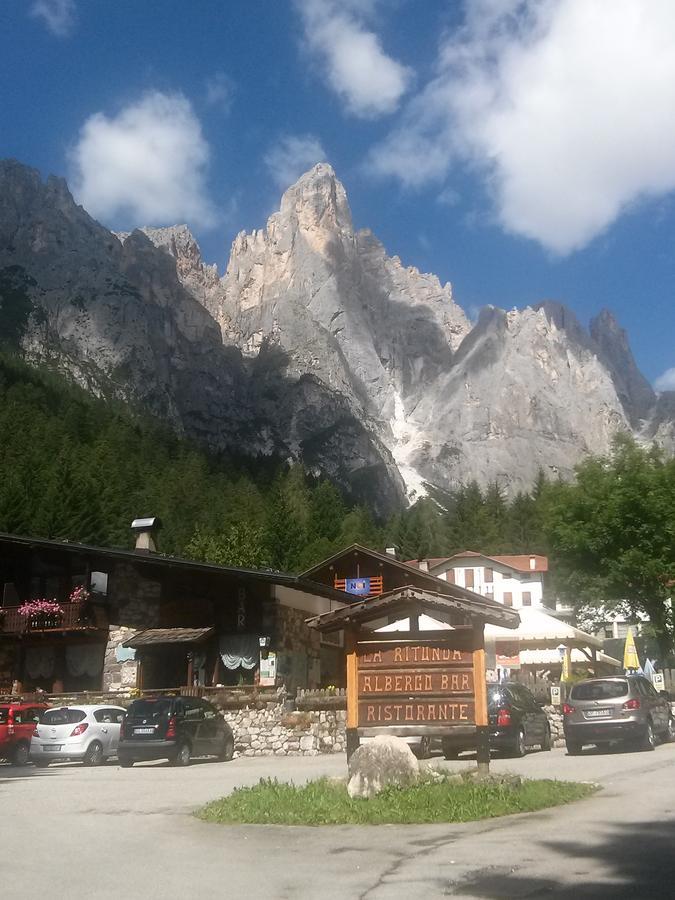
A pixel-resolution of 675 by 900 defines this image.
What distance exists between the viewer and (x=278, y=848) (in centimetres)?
886

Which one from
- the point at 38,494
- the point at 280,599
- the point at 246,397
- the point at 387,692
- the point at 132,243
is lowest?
the point at 387,692

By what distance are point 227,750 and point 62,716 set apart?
13.7 feet

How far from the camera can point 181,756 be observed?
2036 centimetres

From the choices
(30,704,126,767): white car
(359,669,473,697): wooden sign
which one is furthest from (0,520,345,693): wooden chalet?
(359,669,473,697): wooden sign

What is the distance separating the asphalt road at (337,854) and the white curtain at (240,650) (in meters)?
16.6

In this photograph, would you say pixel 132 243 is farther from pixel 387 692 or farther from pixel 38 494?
pixel 387 692

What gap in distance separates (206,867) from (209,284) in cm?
19307

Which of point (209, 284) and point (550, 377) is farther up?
point (209, 284)

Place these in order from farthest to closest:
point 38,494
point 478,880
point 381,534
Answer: point 381,534 < point 38,494 < point 478,880

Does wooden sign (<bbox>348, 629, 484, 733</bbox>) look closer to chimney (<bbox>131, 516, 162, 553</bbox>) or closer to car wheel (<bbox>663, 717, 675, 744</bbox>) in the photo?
car wheel (<bbox>663, 717, 675, 744</bbox>)

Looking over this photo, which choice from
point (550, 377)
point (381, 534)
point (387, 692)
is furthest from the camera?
point (550, 377)

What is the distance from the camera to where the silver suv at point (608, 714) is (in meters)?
19.4

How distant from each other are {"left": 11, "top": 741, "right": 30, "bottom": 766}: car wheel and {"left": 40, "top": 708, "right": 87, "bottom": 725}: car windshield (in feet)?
4.10

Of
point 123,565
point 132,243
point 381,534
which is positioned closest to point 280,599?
point 123,565
